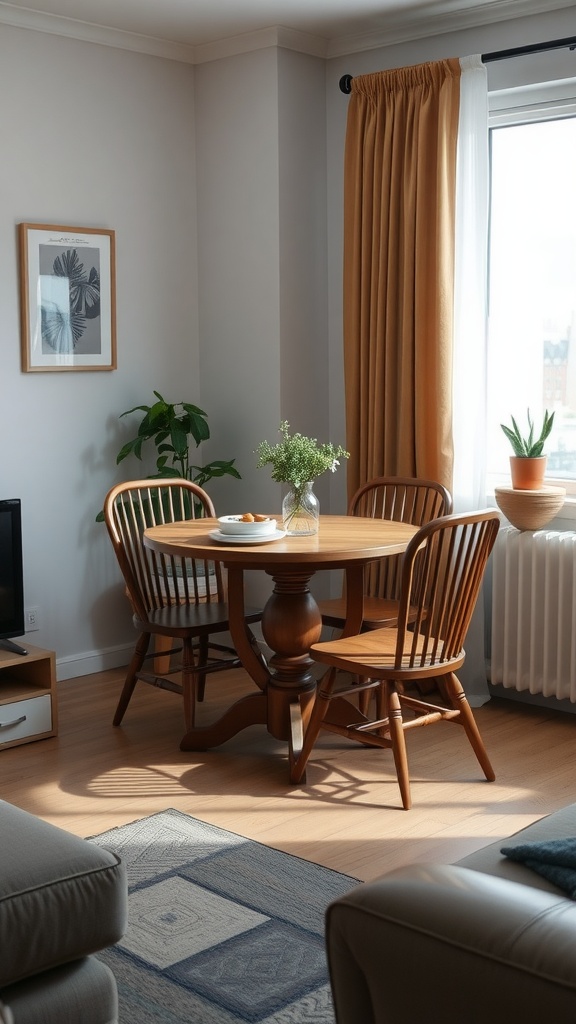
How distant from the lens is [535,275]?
4.39 metres

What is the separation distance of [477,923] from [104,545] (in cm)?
367

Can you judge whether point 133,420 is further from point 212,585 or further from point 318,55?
point 318,55

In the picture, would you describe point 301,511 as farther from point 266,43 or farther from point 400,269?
point 266,43

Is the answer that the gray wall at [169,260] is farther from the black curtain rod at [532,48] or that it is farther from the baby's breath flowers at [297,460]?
the baby's breath flowers at [297,460]

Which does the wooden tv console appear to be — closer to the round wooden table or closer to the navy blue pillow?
the round wooden table

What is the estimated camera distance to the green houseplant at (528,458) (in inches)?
161

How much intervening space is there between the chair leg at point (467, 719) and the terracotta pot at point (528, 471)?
1.00m

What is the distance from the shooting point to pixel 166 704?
14.5 ft

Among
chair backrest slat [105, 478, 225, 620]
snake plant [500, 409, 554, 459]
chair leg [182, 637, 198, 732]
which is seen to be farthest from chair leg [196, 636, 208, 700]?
snake plant [500, 409, 554, 459]

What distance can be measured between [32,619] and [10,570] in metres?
0.59

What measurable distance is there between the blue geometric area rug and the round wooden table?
629mm

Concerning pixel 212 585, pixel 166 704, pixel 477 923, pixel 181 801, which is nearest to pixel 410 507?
pixel 212 585

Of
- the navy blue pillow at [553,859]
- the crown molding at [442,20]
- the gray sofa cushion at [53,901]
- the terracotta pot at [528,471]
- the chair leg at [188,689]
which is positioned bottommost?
the chair leg at [188,689]

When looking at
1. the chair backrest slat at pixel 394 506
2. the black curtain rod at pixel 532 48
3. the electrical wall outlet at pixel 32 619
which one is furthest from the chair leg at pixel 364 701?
the black curtain rod at pixel 532 48
